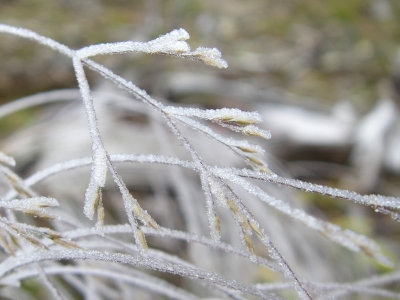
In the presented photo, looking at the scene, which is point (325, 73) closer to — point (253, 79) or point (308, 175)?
point (253, 79)

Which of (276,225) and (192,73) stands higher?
(192,73)

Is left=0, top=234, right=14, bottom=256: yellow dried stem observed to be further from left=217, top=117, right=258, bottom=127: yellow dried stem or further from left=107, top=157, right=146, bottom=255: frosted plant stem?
left=217, top=117, right=258, bottom=127: yellow dried stem

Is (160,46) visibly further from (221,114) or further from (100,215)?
(100,215)

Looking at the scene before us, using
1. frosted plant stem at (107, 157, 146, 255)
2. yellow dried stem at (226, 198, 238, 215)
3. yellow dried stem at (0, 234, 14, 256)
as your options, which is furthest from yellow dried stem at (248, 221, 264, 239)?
yellow dried stem at (0, 234, 14, 256)

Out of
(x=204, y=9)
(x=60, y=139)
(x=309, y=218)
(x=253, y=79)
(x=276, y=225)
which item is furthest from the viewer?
(x=204, y=9)

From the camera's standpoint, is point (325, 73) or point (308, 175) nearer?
point (308, 175)

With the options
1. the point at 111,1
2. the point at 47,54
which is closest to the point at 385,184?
the point at 47,54

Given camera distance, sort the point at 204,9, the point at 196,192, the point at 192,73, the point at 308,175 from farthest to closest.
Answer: the point at 204,9, the point at 192,73, the point at 308,175, the point at 196,192
